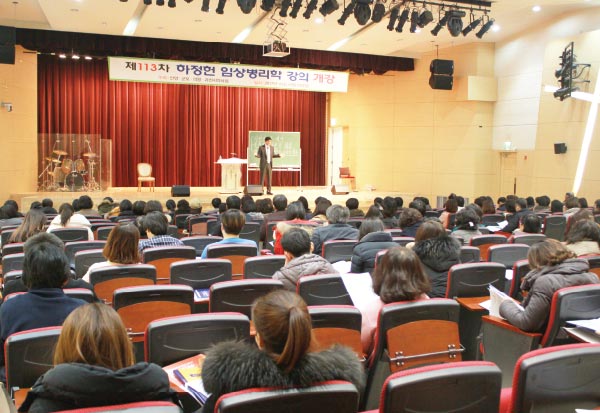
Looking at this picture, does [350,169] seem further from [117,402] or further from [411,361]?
[117,402]

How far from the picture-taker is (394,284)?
319 cm

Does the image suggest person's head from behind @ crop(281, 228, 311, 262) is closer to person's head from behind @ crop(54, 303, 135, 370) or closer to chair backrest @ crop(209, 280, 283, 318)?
chair backrest @ crop(209, 280, 283, 318)

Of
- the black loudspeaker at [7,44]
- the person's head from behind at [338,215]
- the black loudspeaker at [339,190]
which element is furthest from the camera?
the black loudspeaker at [339,190]

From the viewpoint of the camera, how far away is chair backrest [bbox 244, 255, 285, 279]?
462 cm

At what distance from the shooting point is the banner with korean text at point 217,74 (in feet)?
43.0

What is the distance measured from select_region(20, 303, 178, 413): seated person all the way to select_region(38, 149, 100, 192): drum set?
44.1 feet

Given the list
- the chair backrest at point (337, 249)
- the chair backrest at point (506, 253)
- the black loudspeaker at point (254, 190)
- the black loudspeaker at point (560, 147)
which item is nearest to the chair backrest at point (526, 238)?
the chair backrest at point (506, 253)

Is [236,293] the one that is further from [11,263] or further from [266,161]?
[266,161]

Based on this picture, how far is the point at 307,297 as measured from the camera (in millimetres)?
3742

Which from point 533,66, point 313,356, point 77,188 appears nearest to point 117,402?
point 313,356

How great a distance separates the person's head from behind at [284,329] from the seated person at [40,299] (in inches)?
55.5

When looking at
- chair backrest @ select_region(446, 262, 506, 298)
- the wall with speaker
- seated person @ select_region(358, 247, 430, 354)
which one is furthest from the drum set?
seated person @ select_region(358, 247, 430, 354)

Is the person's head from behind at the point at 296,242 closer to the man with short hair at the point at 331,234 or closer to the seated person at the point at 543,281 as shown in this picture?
the seated person at the point at 543,281

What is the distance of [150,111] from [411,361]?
1677 cm
